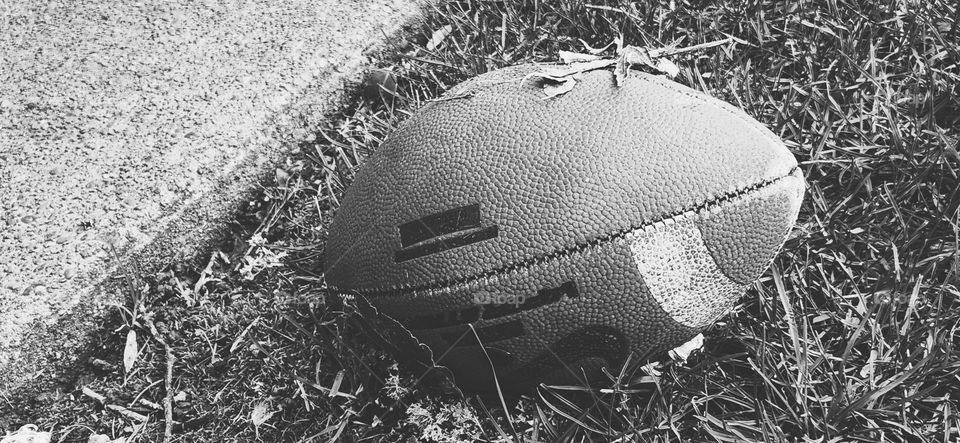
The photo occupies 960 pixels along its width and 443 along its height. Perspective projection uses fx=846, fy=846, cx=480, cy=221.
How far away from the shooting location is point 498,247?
1.78 m

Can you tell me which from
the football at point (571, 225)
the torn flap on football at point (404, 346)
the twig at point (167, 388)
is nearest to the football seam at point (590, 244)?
the football at point (571, 225)

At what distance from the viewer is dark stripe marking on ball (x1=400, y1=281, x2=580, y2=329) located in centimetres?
177

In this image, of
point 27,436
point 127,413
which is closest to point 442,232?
point 127,413

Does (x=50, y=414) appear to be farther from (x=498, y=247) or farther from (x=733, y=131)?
(x=733, y=131)

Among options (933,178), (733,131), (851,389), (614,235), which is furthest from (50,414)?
(933,178)

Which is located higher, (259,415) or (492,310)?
(492,310)

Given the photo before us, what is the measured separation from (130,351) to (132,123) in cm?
73

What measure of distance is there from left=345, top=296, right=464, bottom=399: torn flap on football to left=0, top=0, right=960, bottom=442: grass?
0.04 meters

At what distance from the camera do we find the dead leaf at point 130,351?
2.38m

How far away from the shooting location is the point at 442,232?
181 centimetres

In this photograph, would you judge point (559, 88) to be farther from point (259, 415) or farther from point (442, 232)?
point (259, 415)

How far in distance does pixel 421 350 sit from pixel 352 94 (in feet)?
3.90

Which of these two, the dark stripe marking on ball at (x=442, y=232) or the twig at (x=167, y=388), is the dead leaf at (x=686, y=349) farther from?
the twig at (x=167, y=388)

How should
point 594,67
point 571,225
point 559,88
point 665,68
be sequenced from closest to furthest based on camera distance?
point 571,225 → point 559,88 → point 594,67 → point 665,68
